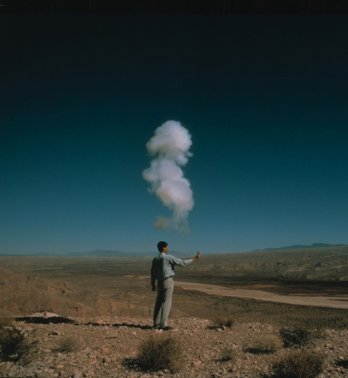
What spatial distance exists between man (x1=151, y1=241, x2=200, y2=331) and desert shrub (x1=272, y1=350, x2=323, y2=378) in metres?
3.14

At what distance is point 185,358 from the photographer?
6.74 m

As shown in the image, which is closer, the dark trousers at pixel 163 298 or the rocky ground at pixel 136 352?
the rocky ground at pixel 136 352

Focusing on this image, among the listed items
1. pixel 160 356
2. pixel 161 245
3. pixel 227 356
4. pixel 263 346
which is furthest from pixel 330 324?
pixel 160 356

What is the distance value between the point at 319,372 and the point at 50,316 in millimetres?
7594

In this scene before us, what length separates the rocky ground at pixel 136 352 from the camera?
6.07 meters

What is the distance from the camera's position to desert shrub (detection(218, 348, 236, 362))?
6.75 metres

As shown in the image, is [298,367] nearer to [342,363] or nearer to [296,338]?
[342,363]

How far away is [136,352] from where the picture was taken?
7.01 m

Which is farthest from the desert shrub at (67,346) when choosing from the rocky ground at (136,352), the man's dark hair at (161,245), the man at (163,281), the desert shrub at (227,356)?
the man's dark hair at (161,245)

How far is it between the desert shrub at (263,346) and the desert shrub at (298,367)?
1.27m

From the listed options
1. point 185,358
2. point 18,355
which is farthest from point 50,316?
point 185,358

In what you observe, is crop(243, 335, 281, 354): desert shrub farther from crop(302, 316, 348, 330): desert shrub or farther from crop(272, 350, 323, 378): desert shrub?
crop(302, 316, 348, 330): desert shrub

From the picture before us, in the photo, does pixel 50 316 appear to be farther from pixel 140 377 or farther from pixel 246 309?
pixel 246 309

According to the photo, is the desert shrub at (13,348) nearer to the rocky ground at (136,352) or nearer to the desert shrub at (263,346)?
the rocky ground at (136,352)
